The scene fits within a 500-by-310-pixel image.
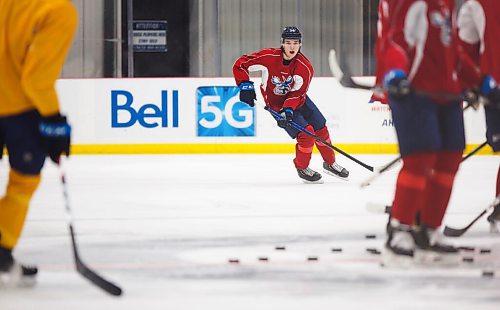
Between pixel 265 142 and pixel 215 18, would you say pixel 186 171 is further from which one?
pixel 215 18

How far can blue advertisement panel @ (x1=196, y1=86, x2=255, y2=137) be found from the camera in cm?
990

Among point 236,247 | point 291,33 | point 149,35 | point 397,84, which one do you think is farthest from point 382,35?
point 149,35

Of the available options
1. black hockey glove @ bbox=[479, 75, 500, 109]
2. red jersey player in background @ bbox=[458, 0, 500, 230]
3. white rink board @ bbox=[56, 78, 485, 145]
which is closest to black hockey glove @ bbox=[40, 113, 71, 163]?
black hockey glove @ bbox=[479, 75, 500, 109]

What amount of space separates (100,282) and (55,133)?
42cm

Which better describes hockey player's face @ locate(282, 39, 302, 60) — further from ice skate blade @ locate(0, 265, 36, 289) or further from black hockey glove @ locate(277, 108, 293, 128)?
ice skate blade @ locate(0, 265, 36, 289)

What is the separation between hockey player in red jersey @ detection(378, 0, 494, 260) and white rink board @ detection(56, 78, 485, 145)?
21.2ft

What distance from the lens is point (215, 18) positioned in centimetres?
1270

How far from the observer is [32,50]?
8.73 feet

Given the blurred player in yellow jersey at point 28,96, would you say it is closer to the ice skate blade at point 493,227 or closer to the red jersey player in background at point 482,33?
the red jersey player in background at point 482,33

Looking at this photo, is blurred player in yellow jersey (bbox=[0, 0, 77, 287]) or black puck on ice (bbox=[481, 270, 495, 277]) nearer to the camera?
blurred player in yellow jersey (bbox=[0, 0, 77, 287])

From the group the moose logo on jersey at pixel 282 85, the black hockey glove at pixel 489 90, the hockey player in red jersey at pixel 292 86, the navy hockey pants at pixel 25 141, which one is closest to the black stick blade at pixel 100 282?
the navy hockey pants at pixel 25 141

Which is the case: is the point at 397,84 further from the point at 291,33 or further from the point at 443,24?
the point at 291,33

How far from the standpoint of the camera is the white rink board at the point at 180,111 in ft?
32.0

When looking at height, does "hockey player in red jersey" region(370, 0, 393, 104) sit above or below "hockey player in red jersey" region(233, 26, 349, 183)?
above
